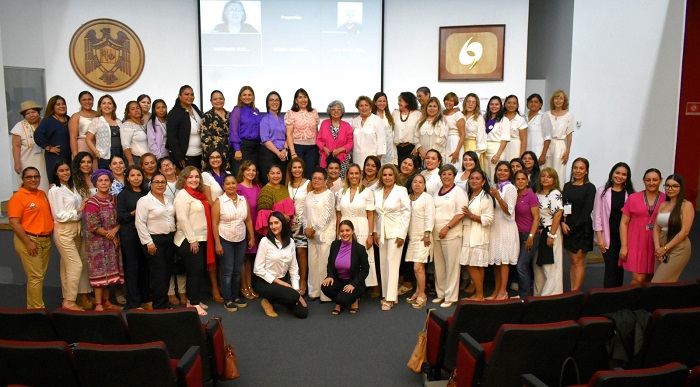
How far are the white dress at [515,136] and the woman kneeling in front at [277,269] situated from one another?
338cm

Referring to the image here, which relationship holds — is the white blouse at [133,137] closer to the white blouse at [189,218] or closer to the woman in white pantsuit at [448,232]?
the white blouse at [189,218]

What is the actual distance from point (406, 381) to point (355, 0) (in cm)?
701

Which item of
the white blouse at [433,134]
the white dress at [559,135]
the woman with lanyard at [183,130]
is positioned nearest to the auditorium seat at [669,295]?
the white blouse at [433,134]

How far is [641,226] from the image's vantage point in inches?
206

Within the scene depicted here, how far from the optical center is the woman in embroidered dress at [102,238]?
5273 millimetres

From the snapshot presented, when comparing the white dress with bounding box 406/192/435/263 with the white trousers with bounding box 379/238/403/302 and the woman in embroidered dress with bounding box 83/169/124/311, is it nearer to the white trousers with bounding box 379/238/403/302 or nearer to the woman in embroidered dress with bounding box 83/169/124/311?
the white trousers with bounding box 379/238/403/302

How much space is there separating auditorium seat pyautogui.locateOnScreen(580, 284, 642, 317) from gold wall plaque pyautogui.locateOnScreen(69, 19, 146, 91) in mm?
7980

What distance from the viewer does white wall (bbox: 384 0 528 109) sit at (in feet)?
30.2

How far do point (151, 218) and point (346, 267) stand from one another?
2027 mm

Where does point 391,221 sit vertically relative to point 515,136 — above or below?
below

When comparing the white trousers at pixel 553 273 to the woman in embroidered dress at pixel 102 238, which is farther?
the white trousers at pixel 553 273

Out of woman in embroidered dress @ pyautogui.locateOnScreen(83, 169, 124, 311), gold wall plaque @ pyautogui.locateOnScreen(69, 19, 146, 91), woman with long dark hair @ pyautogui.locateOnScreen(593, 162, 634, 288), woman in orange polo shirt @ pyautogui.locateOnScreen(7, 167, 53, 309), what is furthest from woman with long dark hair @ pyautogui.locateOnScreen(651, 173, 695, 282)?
gold wall plaque @ pyautogui.locateOnScreen(69, 19, 146, 91)

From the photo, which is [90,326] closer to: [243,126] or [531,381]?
[531,381]

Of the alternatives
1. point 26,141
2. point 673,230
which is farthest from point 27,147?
point 673,230
